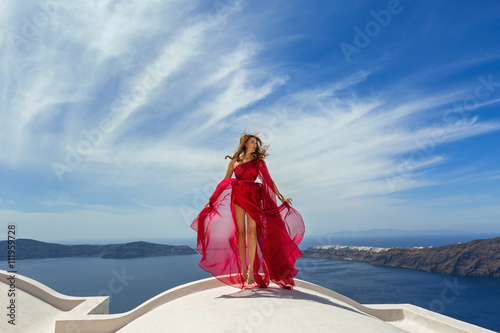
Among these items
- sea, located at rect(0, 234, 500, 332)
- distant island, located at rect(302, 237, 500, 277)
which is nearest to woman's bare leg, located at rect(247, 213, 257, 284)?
sea, located at rect(0, 234, 500, 332)

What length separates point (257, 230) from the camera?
474 cm

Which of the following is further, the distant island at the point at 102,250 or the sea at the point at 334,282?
the distant island at the point at 102,250

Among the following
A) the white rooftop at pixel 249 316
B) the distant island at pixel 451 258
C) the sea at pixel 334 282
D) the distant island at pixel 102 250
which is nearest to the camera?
the white rooftop at pixel 249 316

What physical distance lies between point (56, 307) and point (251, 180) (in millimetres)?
8314

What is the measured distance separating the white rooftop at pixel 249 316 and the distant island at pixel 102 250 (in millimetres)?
83840

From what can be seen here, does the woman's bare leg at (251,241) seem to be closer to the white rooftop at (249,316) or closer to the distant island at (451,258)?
the white rooftop at (249,316)

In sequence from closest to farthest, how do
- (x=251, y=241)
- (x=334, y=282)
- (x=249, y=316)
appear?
1. (x=249, y=316)
2. (x=251, y=241)
3. (x=334, y=282)

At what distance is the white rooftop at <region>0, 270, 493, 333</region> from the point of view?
338cm

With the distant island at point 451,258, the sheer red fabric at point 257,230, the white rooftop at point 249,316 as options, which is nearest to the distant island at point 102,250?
the distant island at point 451,258

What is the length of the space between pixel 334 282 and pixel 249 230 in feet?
190

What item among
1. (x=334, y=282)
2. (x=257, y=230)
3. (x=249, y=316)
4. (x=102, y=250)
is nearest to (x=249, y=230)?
(x=257, y=230)

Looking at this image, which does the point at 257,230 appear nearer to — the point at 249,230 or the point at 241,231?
the point at 249,230

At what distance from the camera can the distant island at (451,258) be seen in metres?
60.1

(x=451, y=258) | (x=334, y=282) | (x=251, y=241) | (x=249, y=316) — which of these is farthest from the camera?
(x=451, y=258)
